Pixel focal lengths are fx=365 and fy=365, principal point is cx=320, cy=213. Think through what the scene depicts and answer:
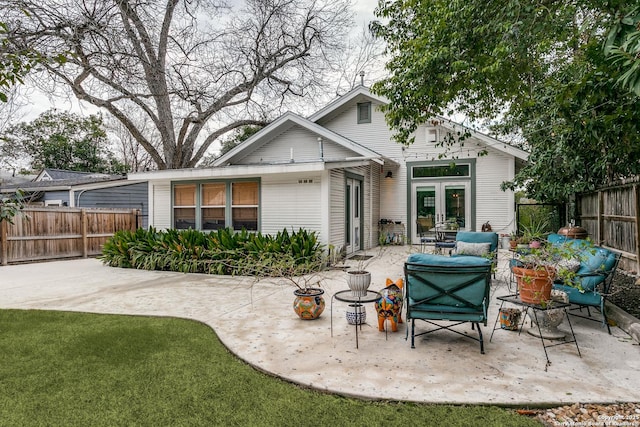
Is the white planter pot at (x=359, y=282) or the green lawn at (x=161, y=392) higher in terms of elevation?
the white planter pot at (x=359, y=282)

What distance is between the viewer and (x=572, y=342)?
3.70 meters

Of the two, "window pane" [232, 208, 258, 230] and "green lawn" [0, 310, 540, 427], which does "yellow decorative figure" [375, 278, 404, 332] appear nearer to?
"green lawn" [0, 310, 540, 427]

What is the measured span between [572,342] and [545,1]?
170 inches

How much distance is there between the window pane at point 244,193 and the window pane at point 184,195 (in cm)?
130

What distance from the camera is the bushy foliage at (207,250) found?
25.8ft

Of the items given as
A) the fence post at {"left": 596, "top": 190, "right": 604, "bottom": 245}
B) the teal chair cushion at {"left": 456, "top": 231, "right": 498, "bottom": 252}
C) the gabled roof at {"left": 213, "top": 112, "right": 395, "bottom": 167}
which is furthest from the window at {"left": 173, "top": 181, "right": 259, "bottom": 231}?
the fence post at {"left": 596, "top": 190, "right": 604, "bottom": 245}

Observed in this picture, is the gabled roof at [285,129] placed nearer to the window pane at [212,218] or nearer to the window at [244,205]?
the window at [244,205]

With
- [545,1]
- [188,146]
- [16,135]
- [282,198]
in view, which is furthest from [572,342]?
[16,135]

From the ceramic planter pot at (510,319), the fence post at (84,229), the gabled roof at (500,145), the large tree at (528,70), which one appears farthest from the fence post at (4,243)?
the gabled roof at (500,145)

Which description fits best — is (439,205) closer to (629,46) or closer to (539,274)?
(539,274)

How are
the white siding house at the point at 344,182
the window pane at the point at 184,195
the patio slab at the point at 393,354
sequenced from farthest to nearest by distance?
the window pane at the point at 184,195 → the white siding house at the point at 344,182 → the patio slab at the point at 393,354

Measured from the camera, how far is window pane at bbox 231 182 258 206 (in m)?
9.65

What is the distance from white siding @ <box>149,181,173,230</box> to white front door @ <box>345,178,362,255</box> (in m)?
5.08

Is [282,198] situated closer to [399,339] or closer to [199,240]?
[199,240]
